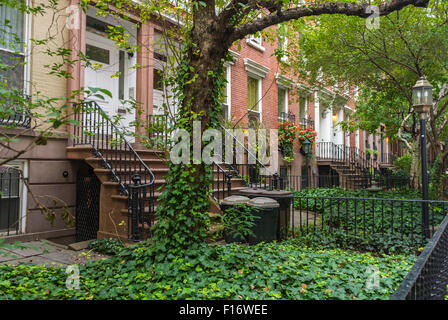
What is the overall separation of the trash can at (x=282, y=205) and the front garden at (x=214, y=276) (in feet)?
5.34

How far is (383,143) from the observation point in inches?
1082

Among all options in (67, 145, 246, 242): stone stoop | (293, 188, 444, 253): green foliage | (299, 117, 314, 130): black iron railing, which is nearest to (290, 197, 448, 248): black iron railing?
(293, 188, 444, 253): green foliage

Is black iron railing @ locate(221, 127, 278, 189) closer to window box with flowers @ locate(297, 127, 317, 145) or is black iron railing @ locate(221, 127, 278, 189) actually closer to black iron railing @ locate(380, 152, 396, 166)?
window box with flowers @ locate(297, 127, 317, 145)

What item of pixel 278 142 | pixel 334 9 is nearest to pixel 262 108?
pixel 278 142

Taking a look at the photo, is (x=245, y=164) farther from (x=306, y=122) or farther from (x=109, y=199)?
(x=306, y=122)

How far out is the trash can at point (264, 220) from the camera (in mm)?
5836

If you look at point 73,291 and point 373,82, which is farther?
point 373,82

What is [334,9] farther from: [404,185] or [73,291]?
[404,185]

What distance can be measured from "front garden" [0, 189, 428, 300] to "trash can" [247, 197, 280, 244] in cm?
103

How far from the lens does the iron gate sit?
23.6 ft

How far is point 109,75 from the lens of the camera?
895 centimetres

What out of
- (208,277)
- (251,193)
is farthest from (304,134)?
(208,277)

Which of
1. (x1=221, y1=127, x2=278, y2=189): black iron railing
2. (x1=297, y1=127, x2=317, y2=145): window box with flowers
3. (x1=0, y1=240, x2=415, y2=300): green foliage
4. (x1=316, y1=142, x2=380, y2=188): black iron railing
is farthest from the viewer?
(x1=316, y1=142, x2=380, y2=188): black iron railing
